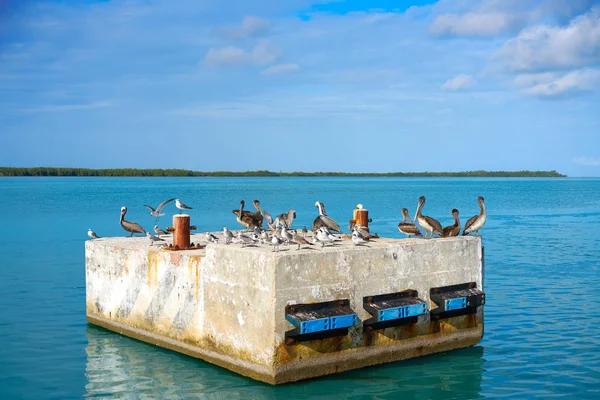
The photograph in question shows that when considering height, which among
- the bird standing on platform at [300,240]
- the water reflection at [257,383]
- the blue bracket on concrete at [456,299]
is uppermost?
the bird standing on platform at [300,240]

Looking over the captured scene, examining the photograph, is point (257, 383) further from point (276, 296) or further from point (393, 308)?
point (393, 308)

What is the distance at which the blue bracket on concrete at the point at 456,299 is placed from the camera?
13.2 m

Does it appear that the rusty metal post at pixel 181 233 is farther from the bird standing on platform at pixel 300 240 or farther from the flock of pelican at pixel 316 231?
the bird standing on platform at pixel 300 240

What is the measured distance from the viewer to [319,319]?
11.2m

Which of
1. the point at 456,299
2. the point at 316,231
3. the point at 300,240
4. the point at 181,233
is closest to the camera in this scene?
the point at 300,240

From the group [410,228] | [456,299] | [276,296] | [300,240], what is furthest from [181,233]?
[456,299]

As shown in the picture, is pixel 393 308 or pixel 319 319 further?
pixel 393 308

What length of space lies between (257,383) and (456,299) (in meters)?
4.11

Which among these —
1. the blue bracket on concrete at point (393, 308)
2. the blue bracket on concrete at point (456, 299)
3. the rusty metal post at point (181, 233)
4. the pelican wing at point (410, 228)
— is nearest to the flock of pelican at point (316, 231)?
the pelican wing at point (410, 228)

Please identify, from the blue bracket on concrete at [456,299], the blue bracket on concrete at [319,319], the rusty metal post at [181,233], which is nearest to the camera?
the blue bracket on concrete at [319,319]

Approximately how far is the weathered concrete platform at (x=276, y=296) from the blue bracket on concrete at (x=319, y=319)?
0.11 m

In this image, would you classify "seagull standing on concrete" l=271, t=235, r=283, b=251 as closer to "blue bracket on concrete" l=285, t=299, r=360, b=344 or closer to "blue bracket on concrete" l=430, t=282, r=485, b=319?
"blue bracket on concrete" l=285, t=299, r=360, b=344

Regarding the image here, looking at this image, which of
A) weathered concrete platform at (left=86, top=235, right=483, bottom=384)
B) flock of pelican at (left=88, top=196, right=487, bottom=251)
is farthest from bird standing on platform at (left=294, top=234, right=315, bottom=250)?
weathered concrete platform at (left=86, top=235, right=483, bottom=384)

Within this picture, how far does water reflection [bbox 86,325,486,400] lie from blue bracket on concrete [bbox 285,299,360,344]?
83cm
